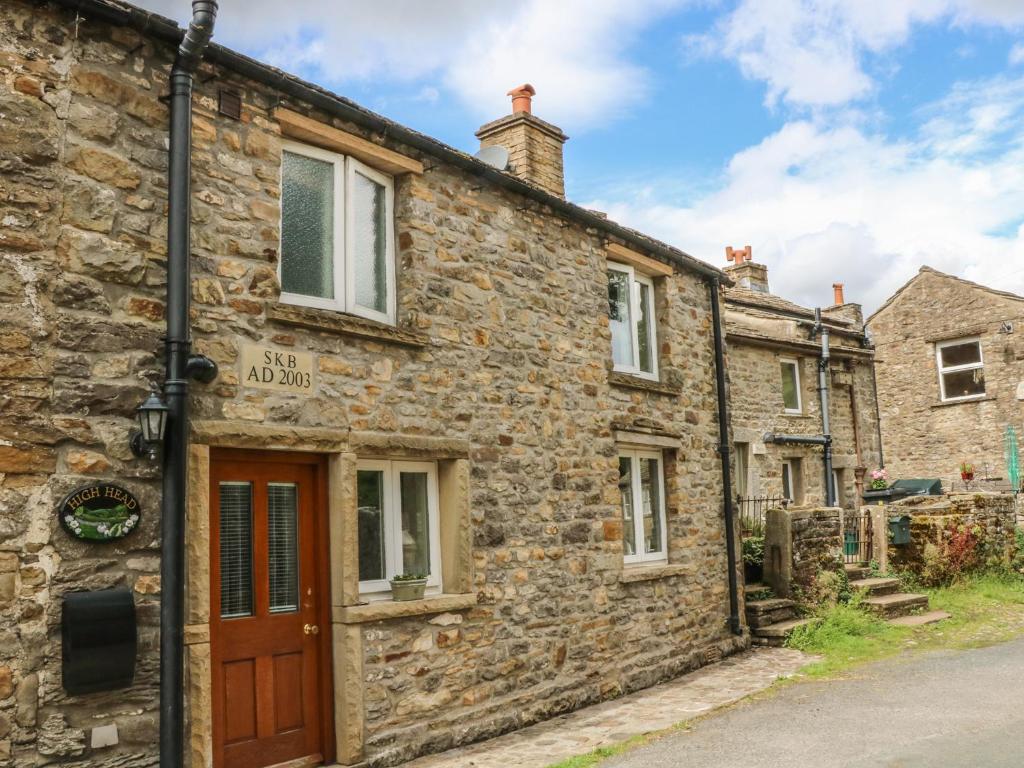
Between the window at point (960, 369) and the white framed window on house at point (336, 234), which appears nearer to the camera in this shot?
the white framed window on house at point (336, 234)

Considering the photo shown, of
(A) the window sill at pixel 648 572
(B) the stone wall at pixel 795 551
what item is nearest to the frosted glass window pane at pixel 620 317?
(A) the window sill at pixel 648 572

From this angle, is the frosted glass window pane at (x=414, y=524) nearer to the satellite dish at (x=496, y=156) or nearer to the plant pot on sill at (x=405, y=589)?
the plant pot on sill at (x=405, y=589)

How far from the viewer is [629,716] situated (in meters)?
8.18

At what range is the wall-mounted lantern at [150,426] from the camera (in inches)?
205

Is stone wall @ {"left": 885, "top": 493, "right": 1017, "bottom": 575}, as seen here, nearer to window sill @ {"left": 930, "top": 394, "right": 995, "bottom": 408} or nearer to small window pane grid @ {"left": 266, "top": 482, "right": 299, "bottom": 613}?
window sill @ {"left": 930, "top": 394, "right": 995, "bottom": 408}

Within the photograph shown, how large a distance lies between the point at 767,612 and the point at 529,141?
6.48 meters

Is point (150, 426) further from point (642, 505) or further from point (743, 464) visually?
point (743, 464)

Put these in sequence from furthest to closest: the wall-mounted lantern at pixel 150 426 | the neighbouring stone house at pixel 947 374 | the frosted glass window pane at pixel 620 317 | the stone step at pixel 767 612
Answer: the neighbouring stone house at pixel 947 374 < the stone step at pixel 767 612 < the frosted glass window pane at pixel 620 317 < the wall-mounted lantern at pixel 150 426

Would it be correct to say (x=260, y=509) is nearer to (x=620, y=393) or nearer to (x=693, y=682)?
(x=620, y=393)

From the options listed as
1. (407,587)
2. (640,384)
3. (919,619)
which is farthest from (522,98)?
(919,619)

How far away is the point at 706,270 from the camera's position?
11.5 m

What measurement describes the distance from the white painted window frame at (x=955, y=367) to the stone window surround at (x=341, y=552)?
1952cm

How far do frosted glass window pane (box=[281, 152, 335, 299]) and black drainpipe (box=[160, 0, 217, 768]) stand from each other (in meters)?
1.05

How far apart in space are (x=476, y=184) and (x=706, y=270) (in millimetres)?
4352
